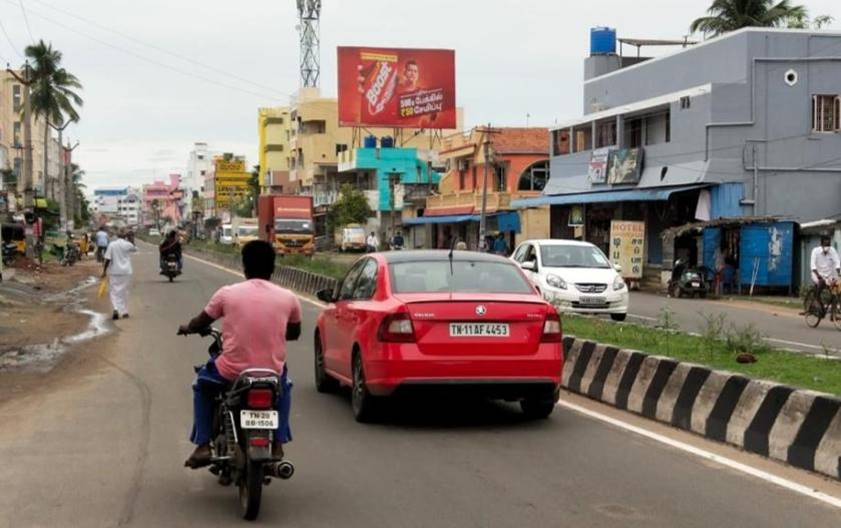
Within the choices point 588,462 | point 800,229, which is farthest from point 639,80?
point 588,462

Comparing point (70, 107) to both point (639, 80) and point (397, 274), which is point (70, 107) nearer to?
point (639, 80)

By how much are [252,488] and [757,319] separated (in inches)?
748

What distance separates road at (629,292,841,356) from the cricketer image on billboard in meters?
30.9

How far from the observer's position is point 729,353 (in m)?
11.0

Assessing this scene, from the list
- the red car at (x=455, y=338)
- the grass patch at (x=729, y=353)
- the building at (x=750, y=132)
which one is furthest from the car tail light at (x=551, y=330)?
the building at (x=750, y=132)

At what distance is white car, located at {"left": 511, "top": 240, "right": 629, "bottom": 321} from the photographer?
65.2 ft

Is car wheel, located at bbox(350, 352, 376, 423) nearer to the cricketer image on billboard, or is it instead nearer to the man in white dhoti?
the man in white dhoti

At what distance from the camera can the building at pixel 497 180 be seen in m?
56.5

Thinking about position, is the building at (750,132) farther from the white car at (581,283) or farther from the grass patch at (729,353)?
the grass patch at (729,353)

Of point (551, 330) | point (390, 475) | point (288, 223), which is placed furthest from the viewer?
point (288, 223)

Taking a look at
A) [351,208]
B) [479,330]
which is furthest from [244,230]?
[479,330]

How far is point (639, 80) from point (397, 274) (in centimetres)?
3399

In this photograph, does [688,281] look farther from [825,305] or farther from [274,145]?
[274,145]

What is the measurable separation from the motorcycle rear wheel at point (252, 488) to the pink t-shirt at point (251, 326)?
63cm
